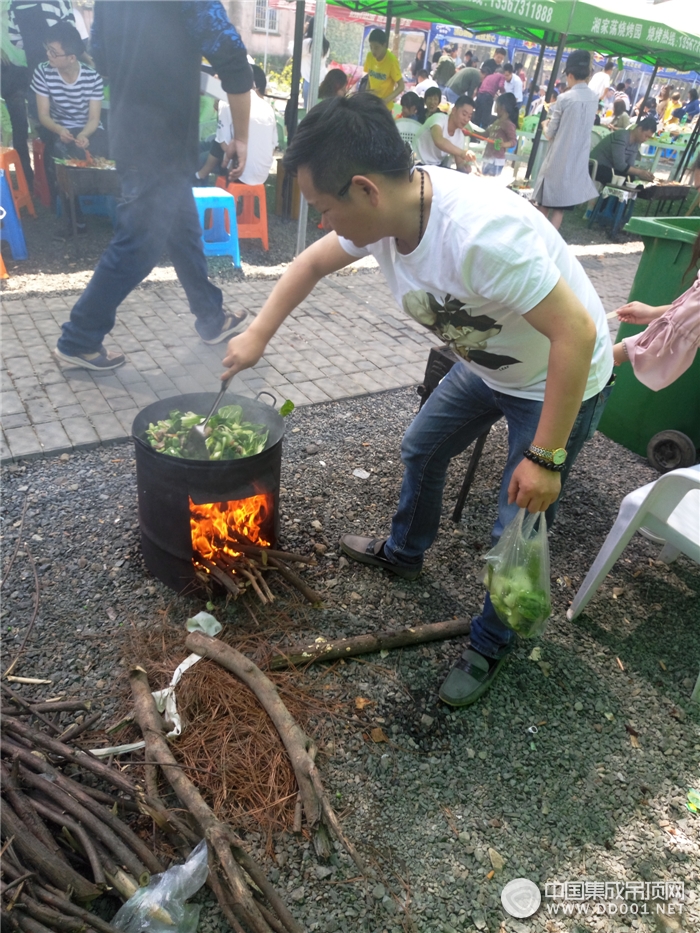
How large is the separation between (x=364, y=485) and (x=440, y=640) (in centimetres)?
128

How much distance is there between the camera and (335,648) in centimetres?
271

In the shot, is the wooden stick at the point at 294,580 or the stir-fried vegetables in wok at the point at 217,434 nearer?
the stir-fried vegetables in wok at the point at 217,434

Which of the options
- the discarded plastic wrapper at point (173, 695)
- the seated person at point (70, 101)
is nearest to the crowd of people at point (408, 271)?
the discarded plastic wrapper at point (173, 695)

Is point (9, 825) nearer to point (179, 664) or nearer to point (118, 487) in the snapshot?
point (179, 664)

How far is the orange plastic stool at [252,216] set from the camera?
23.5 feet

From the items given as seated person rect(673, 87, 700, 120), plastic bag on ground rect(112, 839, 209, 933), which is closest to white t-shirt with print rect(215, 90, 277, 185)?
plastic bag on ground rect(112, 839, 209, 933)

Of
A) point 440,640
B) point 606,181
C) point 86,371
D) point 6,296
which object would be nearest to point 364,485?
point 440,640

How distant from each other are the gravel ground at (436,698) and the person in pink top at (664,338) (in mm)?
994

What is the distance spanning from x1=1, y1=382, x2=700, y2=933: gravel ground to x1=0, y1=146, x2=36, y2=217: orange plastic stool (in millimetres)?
4676

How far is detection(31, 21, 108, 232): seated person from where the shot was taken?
625cm

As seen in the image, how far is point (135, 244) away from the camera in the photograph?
171 inches

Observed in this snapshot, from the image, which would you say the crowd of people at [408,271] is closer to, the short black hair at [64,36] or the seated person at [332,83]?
the short black hair at [64,36]

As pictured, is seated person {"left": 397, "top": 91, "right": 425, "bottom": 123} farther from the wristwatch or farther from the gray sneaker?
the wristwatch

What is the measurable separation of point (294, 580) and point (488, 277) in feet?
5.49
